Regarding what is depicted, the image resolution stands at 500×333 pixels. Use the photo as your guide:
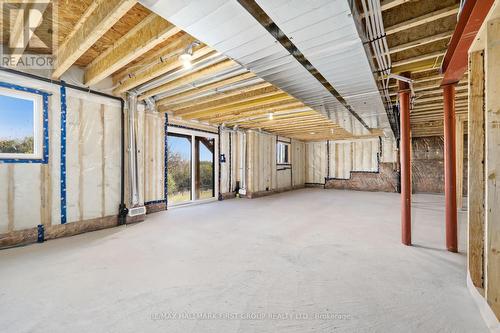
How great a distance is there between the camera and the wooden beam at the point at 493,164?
1384mm

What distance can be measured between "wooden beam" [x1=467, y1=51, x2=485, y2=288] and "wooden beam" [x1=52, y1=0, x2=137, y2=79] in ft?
8.95

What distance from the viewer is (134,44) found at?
7.61ft

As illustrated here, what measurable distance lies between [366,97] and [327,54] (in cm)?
142

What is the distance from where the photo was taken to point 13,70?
2.68m

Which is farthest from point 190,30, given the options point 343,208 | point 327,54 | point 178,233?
point 343,208

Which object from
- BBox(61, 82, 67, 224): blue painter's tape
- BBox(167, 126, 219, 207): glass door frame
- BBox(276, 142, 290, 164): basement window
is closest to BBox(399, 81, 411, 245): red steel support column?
BBox(167, 126, 219, 207): glass door frame

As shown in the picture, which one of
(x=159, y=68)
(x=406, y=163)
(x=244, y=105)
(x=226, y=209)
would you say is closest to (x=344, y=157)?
(x=226, y=209)

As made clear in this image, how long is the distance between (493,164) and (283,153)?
7.75 metres

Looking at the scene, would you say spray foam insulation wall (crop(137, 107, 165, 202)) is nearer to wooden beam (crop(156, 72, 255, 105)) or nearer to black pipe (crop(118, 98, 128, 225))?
black pipe (crop(118, 98, 128, 225))

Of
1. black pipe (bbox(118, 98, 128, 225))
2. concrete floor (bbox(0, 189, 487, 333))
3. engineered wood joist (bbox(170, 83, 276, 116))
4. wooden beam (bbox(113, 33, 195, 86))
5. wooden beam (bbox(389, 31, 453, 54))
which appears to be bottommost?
concrete floor (bbox(0, 189, 487, 333))

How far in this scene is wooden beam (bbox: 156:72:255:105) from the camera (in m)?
2.95

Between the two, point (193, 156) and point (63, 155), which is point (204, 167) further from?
point (63, 155)

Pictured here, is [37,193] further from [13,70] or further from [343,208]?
[343,208]

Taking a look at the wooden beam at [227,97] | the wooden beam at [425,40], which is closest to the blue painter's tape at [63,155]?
the wooden beam at [227,97]
